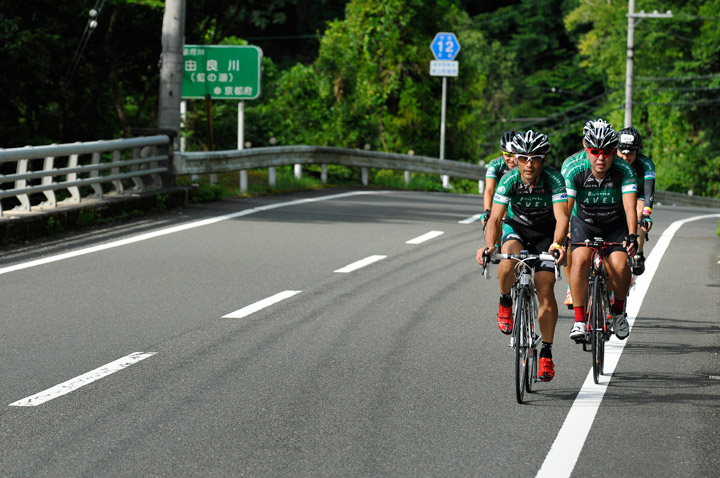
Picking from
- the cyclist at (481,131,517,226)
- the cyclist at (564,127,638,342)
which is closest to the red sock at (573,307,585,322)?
the cyclist at (564,127,638,342)

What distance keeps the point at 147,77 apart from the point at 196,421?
2195 centimetres

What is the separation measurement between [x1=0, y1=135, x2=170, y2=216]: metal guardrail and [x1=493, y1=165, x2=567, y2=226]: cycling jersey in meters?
7.47

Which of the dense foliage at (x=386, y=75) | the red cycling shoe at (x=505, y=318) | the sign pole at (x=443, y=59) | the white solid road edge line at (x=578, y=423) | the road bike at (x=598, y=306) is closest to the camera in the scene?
the white solid road edge line at (x=578, y=423)

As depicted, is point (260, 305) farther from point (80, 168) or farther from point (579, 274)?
point (80, 168)

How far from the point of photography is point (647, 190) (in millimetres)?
9719

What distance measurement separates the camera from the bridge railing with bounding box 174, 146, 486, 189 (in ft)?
63.4

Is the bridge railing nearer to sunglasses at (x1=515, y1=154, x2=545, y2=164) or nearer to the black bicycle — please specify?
the black bicycle

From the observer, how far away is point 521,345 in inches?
272

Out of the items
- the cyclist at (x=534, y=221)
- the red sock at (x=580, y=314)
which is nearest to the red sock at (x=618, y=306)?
the red sock at (x=580, y=314)

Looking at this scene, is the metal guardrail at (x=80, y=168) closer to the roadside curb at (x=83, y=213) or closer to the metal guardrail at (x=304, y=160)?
the roadside curb at (x=83, y=213)

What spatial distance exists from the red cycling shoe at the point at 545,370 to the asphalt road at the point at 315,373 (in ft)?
0.27

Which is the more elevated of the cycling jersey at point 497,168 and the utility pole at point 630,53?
the utility pole at point 630,53

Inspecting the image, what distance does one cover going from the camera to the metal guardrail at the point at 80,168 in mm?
13836

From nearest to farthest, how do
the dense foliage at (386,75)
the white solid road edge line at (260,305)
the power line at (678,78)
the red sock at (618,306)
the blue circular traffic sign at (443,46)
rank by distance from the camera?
the red sock at (618,306), the white solid road edge line at (260,305), the dense foliage at (386,75), the blue circular traffic sign at (443,46), the power line at (678,78)
